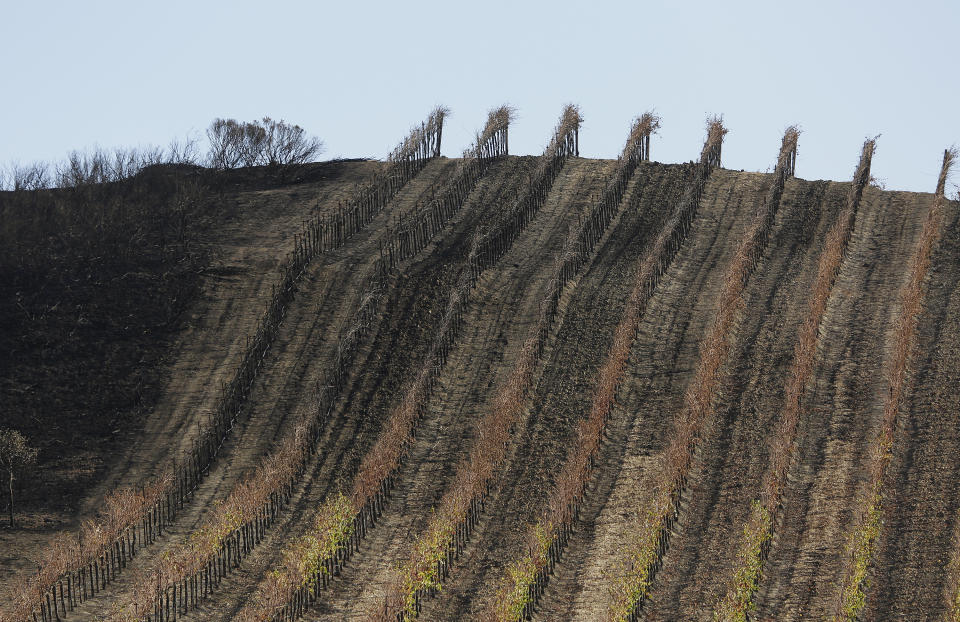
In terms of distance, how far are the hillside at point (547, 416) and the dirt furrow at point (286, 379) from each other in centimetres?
7

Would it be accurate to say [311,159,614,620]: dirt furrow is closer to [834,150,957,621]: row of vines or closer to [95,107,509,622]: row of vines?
[95,107,509,622]: row of vines

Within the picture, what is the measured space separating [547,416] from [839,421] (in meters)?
5.34

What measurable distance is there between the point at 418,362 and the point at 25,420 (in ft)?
26.7

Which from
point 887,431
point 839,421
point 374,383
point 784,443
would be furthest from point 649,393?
point 374,383

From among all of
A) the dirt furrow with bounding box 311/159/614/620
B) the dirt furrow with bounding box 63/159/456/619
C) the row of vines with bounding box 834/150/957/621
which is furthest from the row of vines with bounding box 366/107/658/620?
the row of vines with bounding box 834/150/957/621

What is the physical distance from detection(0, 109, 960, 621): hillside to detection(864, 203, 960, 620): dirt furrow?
0.06 m

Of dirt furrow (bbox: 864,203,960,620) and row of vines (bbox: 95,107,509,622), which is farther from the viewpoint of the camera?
row of vines (bbox: 95,107,509,622)

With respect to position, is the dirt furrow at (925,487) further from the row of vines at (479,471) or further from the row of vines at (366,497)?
the row of vines at (366,497)

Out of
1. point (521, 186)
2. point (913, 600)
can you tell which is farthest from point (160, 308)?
point (913, 600)

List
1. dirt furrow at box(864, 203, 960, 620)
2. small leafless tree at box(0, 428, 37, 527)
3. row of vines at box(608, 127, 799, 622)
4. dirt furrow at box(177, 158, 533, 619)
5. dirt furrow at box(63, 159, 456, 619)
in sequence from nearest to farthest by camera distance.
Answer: dirt furrow at box(864, 203, 960, 620), row of vines at box(608, 127, 799, 622), dirt furrow at box(177, 158, 533, 619), dirt furrow at box(63, 159, 456, 619), small leafless tree at box(0, 428, 37, 527)

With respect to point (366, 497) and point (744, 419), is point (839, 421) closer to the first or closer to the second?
point (744, 419)

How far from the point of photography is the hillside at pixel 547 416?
55.3 feet

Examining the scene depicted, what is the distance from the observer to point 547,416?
21.8 meters

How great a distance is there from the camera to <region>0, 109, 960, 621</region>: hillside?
1684 cm
